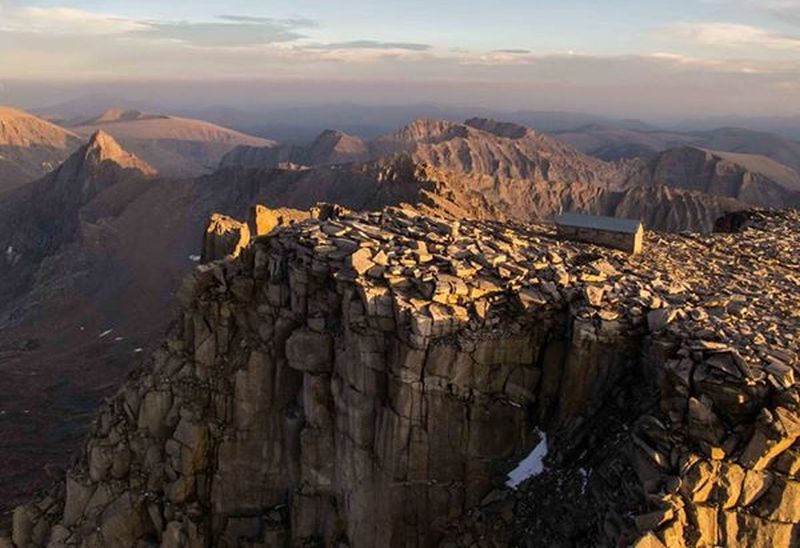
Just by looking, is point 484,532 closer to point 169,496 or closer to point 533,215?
point 169,496

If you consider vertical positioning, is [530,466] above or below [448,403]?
below

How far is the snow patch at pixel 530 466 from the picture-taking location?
76.8ft

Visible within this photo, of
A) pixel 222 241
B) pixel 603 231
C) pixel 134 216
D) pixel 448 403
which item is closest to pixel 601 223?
pixel 603 231

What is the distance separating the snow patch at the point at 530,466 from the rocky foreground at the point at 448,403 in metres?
0.21

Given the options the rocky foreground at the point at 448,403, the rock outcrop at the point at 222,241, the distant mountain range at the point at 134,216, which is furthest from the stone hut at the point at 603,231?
the distant mountain range at the point at 134,216

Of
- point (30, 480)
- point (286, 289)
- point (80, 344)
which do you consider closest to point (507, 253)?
point (286, 289)

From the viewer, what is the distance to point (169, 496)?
1193 inches

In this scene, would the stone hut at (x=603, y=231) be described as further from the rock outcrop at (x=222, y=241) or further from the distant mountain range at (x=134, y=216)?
the distant mountain range at (x=134, y=216)

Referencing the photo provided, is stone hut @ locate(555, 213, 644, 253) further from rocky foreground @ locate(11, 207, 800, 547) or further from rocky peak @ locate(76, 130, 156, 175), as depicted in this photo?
rocky peak @ locate(76, 130, 156, 175)

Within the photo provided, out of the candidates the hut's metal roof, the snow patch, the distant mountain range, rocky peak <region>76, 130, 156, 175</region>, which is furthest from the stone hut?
rocky peak <region>76, 130, 156, 175</region>

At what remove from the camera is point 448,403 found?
23953 millimetres

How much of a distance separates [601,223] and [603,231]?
99cm

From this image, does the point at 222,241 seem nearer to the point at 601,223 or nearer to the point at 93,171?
the point at 601,223

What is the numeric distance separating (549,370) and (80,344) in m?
77.3
